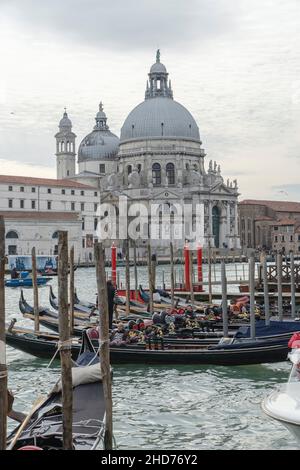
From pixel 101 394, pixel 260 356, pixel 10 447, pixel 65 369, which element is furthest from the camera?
pixel 260 356

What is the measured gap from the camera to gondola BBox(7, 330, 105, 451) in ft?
17.7

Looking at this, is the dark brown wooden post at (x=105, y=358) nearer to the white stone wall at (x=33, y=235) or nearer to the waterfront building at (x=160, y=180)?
the white stone wall at (x=33, y=235)

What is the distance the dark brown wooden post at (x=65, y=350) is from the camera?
5396 mm

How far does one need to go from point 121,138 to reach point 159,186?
19.7 feet

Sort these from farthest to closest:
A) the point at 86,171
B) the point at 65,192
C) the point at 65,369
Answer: the point at 86,171
the point at 65,192
the point at 65,369

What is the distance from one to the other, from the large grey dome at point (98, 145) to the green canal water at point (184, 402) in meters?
53.5

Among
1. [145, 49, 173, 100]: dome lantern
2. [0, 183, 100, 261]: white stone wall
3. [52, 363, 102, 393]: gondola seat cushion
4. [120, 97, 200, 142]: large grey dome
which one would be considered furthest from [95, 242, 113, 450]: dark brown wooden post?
[145, 49, 173, 100]: dome lantern

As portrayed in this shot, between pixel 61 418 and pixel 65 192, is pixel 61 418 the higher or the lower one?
the lower one

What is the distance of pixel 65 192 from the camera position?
49.2 metres

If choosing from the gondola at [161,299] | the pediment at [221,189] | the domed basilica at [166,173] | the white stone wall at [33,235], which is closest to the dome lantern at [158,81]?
the domed basilica at [166,173]

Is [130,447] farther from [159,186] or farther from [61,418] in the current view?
[159,186]

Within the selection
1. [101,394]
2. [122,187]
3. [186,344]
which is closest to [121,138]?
[122,187]

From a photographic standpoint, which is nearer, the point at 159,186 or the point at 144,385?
the point at 144,385

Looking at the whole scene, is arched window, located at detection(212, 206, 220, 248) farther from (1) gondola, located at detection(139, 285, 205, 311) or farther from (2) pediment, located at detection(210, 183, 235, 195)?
(1) gondola, located at detection(139, 285, 205, 311)
